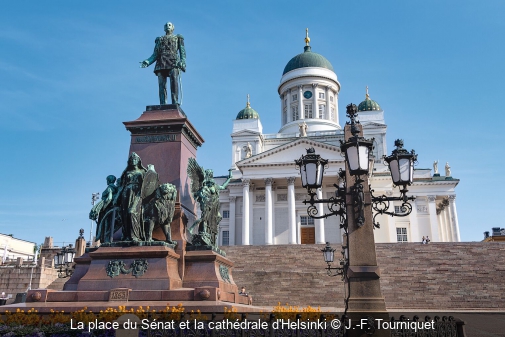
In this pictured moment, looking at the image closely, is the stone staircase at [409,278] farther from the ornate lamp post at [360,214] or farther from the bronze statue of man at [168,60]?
the ornate lamp post at [360,214]

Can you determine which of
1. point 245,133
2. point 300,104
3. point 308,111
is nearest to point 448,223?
point 308,111

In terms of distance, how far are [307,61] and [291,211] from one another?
105 feet

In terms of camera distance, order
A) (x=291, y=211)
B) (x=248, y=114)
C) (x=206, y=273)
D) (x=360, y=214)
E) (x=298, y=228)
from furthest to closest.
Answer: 1. (x=248, y=114)
2. (x=298, y=228)
3. (x=291, y=211)
4. (x=206, y=273)
5. (x=360, y=214)

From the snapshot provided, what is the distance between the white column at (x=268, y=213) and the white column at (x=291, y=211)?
2241 millimetres

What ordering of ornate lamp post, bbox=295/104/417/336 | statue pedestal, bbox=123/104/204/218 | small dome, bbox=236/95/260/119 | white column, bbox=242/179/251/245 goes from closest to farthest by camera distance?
ornate lamp post, bbox=295/104/417/336, statue pedestal, bbox=123/104/204/218, white column, bbox=242/179/251/245, small dome, bbox=236/95/260/119

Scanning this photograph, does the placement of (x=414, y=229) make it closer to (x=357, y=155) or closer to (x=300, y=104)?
(x=300, y=104)

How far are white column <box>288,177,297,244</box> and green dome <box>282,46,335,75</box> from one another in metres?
27.7

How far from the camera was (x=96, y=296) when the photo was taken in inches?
340

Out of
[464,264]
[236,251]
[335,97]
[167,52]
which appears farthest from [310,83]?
[167,52]

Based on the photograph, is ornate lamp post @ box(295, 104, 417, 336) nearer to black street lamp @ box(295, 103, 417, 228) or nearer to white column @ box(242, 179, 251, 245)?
black street lamp @ box(295, 103, 417, 228)

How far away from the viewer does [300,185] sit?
187ft

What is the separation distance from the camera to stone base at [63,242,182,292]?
8859 mm

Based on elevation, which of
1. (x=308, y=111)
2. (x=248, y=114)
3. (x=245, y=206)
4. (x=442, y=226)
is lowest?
(x=442, y=226)

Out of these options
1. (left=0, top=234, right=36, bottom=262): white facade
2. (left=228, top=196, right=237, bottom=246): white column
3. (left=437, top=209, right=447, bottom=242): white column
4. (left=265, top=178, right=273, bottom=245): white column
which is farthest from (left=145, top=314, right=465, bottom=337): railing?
(left=0, top=234, right=36, bottom=262): white facade
